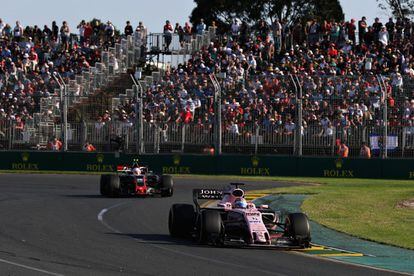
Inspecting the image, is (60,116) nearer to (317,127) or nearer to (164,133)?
(164,133)

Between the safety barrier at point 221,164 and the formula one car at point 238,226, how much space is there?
765 inches

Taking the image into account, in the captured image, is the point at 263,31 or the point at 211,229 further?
the point at 263,31

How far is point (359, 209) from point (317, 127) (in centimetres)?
1195

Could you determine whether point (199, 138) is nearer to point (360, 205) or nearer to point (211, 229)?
point (360, 205)

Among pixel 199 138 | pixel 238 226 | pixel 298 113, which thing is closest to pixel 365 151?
pixel 298 113

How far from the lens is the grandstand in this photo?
3419cm

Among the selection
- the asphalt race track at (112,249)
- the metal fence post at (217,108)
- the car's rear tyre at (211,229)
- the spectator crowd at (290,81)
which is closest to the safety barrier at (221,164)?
the metal fence post at (217,108)

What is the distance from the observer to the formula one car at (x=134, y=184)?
2569 cm

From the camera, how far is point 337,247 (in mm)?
15727

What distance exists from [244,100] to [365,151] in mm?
4679

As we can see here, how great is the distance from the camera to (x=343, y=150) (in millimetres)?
34844

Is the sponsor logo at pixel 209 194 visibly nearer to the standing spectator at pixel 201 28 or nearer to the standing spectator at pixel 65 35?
the standing spectator at pixel 201 28

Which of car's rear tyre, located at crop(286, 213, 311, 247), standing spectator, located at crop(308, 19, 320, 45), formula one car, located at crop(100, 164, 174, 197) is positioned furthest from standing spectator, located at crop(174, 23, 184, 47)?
car's rear tyre, located at crop(286, 213, 311, 247)

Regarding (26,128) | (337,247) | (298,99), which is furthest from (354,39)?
(337,247)
